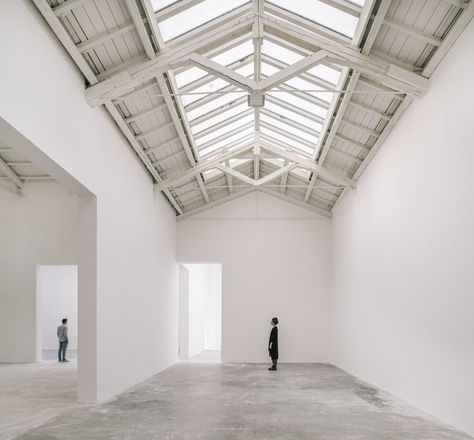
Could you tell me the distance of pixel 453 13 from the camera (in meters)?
8.43

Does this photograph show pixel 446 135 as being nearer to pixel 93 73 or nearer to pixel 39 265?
pixel 93 73

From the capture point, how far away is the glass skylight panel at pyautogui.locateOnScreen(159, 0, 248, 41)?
9625 millimetres

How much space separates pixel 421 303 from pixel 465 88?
3.87 meters

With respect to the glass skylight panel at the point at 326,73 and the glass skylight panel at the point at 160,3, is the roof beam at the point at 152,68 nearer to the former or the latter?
the glass skylight panel at the point at 160,3

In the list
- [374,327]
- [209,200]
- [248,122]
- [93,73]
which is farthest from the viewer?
[209,200]

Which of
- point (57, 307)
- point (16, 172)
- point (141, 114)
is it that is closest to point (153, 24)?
point (141, 114)

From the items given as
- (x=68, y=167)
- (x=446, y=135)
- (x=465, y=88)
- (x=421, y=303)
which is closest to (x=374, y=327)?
(x=421, y=303)

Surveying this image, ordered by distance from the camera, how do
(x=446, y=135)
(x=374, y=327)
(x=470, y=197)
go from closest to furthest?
(x=470, y=197) < (x=446, y=135) < (x=374, y=327)

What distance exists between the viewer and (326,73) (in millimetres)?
11703

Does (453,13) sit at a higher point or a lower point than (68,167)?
higher

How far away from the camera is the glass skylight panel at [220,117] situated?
1426cm

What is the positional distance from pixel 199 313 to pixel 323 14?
19.0 m

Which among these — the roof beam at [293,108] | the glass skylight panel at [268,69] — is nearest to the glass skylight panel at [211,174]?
the roof beam at [293,108]

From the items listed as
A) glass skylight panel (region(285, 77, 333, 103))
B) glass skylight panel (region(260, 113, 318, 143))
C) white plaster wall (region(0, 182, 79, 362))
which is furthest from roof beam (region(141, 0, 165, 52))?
white plaster wall (region(0, 182, 79, 362))
